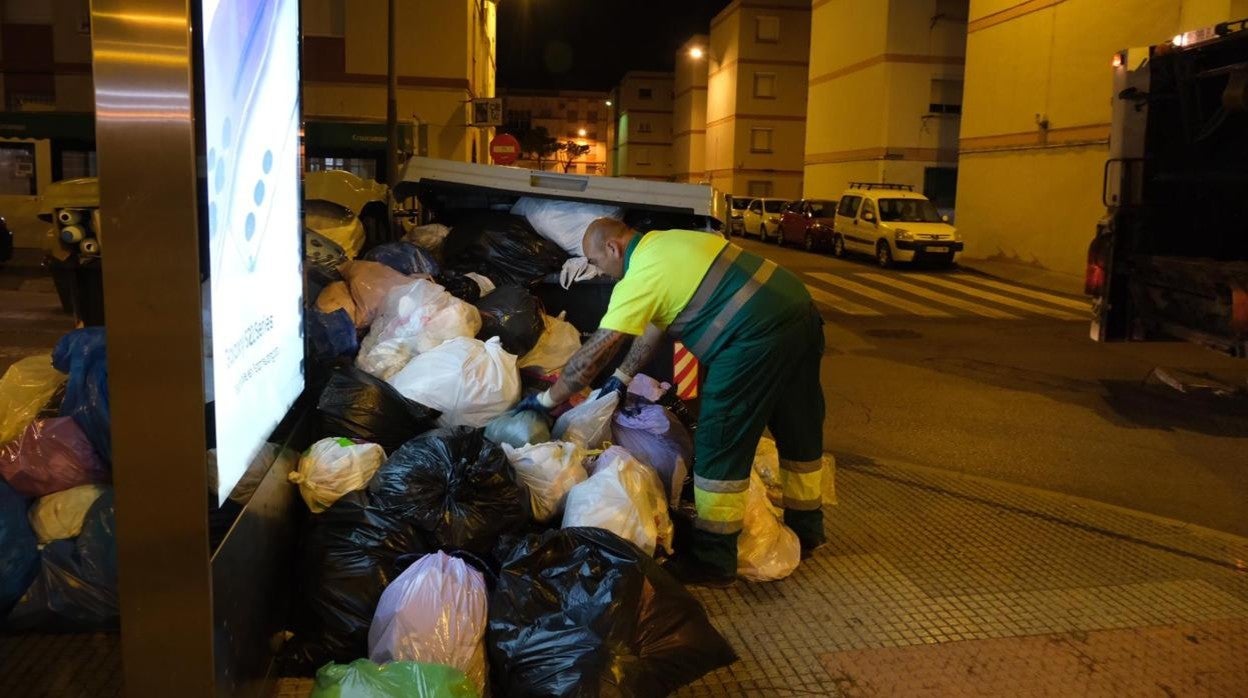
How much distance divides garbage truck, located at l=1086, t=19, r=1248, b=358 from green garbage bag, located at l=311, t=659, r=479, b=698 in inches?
255

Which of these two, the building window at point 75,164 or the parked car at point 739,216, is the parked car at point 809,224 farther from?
the building window at point 75,164

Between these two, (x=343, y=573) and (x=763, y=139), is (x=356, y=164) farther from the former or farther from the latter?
(x=763, y=139)

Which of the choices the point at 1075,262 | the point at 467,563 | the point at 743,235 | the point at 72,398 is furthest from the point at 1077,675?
the point at 743,235

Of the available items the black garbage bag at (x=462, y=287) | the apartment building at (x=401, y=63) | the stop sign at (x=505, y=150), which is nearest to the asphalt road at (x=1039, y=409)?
the black garbage bag at (x=462, y=287)

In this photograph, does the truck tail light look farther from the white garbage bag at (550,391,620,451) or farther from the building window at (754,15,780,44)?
the building window at (754,15,780,44)

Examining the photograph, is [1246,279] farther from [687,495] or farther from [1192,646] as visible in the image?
[687,495]

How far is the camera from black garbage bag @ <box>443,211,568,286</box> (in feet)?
19.2

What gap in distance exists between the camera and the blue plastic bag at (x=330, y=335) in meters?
4.41

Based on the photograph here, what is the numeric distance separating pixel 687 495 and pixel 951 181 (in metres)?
27.8

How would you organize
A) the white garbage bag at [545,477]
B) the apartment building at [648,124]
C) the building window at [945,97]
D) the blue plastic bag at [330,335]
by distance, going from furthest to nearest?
the apartment building at [648,124], the building window at [945,97], the blue plastic bag at [330,335], the white garbage bag at [545,477]

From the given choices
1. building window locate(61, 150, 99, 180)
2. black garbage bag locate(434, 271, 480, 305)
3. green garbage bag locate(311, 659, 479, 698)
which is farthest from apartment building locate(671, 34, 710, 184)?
green garbage bag locate(311, 659, 479, 698)

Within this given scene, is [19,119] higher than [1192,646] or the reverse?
higher

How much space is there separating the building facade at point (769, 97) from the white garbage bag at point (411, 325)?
41275 mm

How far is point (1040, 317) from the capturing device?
1380 cm
